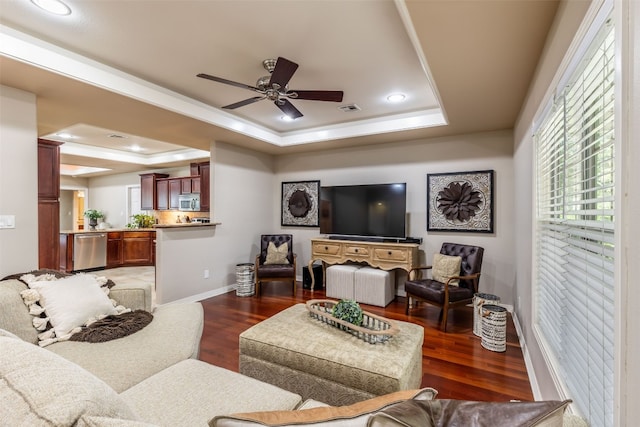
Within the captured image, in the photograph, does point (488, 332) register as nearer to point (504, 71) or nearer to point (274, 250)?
point (504, 71)

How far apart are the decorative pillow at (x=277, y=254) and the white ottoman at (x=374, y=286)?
1.21m

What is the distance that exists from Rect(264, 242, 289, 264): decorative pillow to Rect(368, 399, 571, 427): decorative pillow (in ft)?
13.1

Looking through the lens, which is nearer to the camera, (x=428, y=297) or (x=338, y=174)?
(x=428, y=297)

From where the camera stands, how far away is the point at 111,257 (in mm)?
6613

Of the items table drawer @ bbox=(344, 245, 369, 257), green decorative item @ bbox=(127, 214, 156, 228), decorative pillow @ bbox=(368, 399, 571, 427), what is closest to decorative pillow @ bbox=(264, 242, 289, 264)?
table drawer @ bbox=(344, 245, 369, 257)

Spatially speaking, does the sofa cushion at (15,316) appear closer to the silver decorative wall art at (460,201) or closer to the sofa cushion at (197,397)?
the sofa cushion at (197,397)

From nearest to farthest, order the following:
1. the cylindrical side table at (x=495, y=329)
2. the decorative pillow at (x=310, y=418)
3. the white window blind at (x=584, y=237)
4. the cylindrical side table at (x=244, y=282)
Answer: the decorative pillow at (x=310, y=418)
the white window blind at (x=584, y=237)
the cylindrical side table at (x=495, y=329)
the cylindrical side table at (x=244, y=282)

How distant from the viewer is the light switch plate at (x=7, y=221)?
2520 mm

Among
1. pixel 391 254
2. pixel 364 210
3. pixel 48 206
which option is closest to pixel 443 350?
pixel 391 254

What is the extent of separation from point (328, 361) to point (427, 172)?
3.36m

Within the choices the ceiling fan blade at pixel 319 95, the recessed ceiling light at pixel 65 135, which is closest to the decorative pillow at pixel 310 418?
the ceiling fan blade at pixel 319 95

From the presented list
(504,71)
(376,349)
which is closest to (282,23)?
(504,71)

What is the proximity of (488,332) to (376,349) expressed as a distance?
156 cm

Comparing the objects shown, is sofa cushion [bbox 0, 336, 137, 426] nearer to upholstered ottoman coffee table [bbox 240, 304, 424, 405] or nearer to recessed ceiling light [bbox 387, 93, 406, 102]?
upholstered ottoman coffee table [bbox 240, 304, 424, 405]
